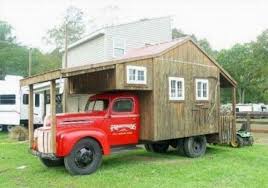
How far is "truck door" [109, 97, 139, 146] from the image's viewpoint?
10.8 metres

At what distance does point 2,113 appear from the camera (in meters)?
24.0

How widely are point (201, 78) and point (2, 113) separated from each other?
574 inches

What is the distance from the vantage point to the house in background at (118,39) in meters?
22.3

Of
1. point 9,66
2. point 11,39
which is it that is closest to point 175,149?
point 9,66

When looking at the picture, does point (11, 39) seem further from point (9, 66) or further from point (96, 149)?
point (96, 149)

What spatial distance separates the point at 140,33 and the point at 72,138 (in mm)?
15417

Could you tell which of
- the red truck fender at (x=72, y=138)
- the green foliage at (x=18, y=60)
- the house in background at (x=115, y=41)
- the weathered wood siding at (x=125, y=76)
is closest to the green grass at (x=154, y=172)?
the red truck fender at (x=72, y=138)

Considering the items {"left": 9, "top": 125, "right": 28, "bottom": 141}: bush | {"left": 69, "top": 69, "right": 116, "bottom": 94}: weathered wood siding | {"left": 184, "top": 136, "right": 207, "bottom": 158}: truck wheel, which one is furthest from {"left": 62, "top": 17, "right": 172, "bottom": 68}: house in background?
{"left": 184, "top": 136, "right": 207, "bottom": 158}: truck wheel

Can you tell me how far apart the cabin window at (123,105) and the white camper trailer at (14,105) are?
12.5m

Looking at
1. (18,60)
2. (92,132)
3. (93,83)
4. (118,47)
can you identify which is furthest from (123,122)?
(18,60)

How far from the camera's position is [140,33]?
24.2m

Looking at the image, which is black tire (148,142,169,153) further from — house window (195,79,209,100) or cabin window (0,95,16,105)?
cabin window (0,95,16,105)

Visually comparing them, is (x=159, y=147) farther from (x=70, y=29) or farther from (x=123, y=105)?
(x=70, y=29)

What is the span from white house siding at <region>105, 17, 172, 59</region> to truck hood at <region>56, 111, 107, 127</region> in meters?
11.7
